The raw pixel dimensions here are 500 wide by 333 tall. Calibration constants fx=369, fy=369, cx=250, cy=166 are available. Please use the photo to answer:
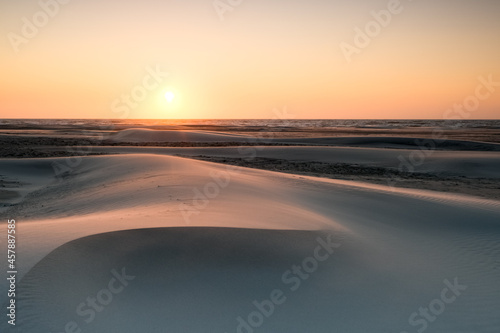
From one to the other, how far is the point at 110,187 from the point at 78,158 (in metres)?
8.93

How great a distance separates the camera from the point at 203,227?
615 cm

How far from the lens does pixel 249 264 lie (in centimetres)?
552

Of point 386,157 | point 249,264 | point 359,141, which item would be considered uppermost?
point 359,141

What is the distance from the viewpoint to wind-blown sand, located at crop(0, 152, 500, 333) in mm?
4426

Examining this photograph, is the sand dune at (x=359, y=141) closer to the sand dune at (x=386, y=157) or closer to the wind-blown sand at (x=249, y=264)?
the sand dune at (x=386, y=157)

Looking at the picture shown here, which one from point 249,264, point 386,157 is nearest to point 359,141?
point 386,157

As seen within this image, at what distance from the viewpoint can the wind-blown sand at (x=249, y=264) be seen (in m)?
4.43


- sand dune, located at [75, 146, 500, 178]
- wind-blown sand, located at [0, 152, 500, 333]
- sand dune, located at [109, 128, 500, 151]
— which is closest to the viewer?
wind-blown sand, located at [0, 152, 500, 333]

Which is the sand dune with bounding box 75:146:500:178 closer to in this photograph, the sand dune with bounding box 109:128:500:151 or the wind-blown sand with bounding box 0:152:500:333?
the sand dune with bounding box 109:128:500:151

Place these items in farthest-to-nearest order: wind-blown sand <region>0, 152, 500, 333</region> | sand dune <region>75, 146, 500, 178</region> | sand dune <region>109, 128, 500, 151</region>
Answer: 1. sand dune <region>109, 128, 500, 151</region>
2. sand dune <region>75, 146, 500, 178</region>
3. wind-blown sand <region>0, 152, 500, 333</region>

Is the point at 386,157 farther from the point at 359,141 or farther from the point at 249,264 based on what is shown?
the point at 249,264

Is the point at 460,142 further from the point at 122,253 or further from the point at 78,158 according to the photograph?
the point at 122,253

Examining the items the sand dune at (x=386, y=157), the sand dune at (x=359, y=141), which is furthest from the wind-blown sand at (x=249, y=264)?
the sand dune at (x=359, y=141)

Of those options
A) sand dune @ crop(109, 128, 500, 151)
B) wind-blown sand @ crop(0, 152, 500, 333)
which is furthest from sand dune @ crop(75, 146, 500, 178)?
wind-blown sand @ crop(0, 152, 500, 333)
